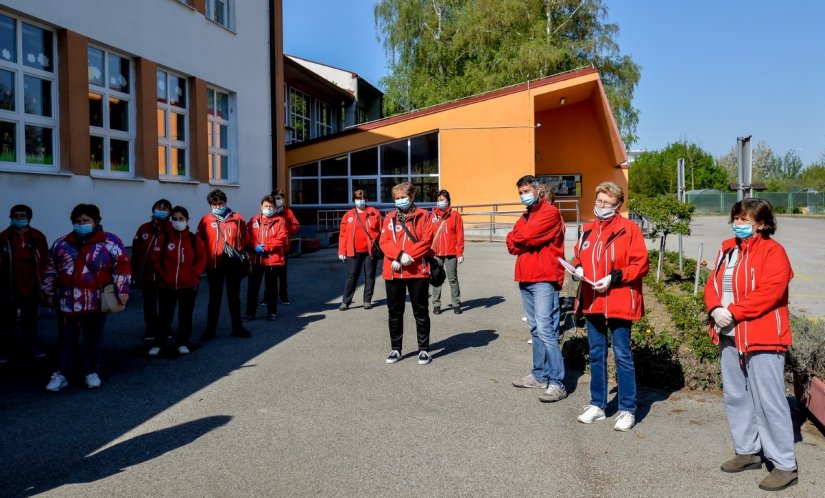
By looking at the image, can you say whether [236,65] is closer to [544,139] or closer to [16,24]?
[16,24]

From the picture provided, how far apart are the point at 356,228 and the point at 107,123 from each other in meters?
5.33

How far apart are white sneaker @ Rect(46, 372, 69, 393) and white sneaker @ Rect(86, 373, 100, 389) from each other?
19 cm

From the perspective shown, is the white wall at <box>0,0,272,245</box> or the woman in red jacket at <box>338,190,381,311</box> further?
the white wall at <box>0,0,272,245</box>

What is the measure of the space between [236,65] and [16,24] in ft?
23.5

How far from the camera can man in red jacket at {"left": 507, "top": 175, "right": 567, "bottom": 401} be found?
6055mm

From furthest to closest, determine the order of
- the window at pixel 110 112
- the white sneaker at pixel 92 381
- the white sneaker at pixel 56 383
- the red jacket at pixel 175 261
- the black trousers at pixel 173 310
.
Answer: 1. the window at pixel 110 112
2. the black trousers at pixel 173 310
3. the red jacket at pixel 175 261
4. the white sneaker at pixel 92 381
5. the white sneaker at pixel 56 383

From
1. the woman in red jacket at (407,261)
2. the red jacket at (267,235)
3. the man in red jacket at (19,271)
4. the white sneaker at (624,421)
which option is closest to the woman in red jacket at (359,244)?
the red jacket at (267,235)

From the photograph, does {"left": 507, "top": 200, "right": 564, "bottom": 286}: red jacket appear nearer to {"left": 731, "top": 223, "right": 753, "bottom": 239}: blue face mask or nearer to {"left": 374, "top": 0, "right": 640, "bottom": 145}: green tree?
{"left": 731, "top": 223, "right": 753, "bottom": 239}: blue face mask

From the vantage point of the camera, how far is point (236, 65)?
17.8 meters

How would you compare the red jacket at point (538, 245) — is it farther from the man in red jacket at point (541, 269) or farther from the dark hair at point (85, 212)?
the dark hair at point (85, 212)

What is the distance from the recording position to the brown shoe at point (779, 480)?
4.16 metres

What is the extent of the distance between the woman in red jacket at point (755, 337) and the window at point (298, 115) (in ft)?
86.4

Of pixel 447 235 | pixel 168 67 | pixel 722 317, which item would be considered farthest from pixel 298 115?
pixel 722 317

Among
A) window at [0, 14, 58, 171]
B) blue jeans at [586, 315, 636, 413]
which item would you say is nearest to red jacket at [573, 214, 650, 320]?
blue jeans at [586, 315, 636, 413]
